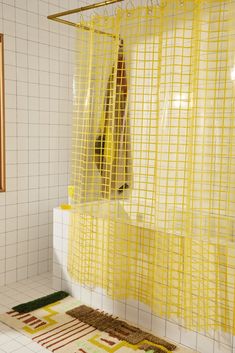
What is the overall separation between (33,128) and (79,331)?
5.21 ft

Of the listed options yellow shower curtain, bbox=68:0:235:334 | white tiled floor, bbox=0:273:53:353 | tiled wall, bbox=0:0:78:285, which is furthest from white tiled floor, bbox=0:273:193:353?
yellow shower curtain, bbox=68:0:235:334

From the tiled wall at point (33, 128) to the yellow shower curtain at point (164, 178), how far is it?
0.64 meters

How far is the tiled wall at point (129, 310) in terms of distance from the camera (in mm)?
2102

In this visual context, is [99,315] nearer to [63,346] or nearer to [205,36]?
[63,346]

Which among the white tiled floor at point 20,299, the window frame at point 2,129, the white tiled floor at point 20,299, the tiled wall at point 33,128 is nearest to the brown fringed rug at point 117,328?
the white tiled floor at point 20,299

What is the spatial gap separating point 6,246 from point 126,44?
1.79m

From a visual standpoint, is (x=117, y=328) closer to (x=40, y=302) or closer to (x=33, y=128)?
(x=40, y=302)

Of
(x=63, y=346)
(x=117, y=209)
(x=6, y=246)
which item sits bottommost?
(x=63, y=346)

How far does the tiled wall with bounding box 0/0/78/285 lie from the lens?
298cm

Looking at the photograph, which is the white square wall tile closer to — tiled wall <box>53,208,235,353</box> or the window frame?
tiled wall <box>53,208,235,353</box>

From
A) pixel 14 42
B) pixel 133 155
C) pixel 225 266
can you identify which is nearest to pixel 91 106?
pixel 133 155

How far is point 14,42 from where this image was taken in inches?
116

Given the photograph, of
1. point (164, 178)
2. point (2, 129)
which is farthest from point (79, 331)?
point (2, 129)

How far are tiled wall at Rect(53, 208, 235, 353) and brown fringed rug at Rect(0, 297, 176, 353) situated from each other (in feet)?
0.19
